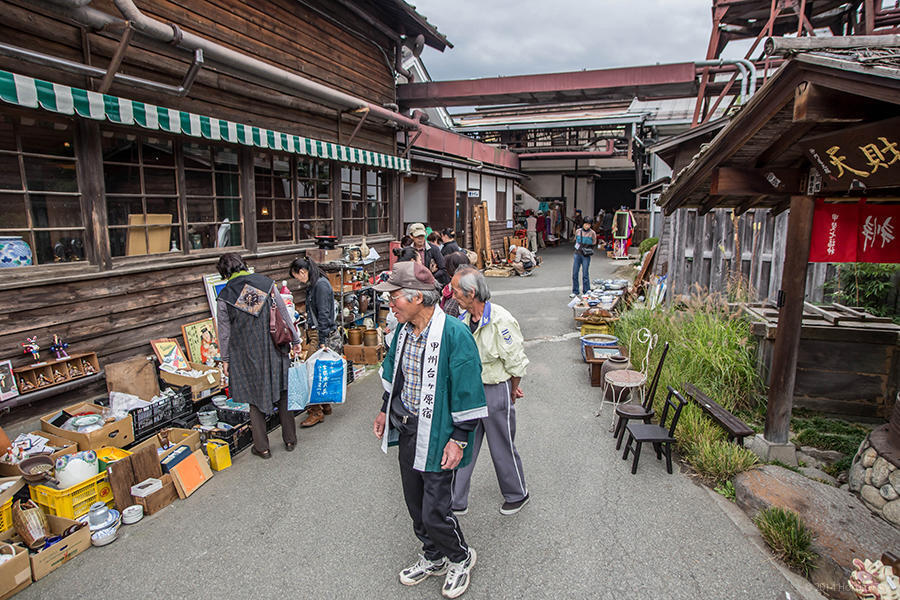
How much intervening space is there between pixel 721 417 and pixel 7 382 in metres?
6.86

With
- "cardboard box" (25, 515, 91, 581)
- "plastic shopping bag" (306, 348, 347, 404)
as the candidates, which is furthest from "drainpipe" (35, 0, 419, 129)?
"cardboard box" (25, 515, 91, 581)

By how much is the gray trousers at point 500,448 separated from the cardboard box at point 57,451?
11.0ft

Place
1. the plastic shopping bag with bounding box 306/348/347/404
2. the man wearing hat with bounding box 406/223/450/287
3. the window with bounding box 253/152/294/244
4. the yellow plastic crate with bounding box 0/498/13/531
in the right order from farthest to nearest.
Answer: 1. the man wearing hat with bounding box 406/223/450/287
2. the window with bounding box 253/152/294/244
3. the plastic shopping bag with bounding box 306/348/347/404
4. the yellow plastic crate with bounding box 0/498/13/531

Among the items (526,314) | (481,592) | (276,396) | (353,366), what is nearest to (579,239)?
(526,314)

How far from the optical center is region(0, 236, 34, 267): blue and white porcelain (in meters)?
4.95

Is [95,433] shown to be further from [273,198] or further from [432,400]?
[273,198]

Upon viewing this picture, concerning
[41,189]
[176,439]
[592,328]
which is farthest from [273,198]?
[592,328]

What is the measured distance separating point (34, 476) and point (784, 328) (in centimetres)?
659

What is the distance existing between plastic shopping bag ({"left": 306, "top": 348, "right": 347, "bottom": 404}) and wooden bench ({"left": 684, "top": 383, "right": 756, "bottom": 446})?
399 centimetres

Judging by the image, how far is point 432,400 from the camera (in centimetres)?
314

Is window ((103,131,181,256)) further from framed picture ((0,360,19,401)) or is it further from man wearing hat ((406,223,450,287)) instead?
man wearing hat ((406,223,450,287))

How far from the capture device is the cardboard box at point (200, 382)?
5957 mm

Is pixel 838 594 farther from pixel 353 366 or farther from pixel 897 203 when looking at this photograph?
pixel 353 366

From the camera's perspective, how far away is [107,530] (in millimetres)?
4008
